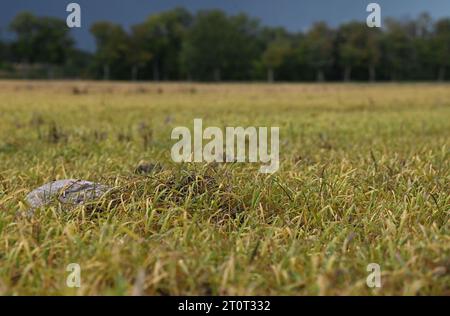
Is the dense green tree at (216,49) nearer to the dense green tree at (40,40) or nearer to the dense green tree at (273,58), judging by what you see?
the dense green tree at (273,58)

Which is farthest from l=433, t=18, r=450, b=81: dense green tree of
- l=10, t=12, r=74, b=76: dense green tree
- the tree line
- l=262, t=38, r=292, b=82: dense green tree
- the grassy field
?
the grassy field

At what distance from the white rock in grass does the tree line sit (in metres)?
103

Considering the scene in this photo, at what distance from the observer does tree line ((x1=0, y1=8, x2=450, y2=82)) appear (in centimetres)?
11231

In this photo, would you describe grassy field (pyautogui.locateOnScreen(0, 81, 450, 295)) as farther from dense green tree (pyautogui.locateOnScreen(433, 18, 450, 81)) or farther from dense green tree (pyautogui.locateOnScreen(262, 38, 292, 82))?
dense green tree (pyautogui.locateOnScreen(433, 18, 450, 81))

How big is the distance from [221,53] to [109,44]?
2458cm

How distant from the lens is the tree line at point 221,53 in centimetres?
11231

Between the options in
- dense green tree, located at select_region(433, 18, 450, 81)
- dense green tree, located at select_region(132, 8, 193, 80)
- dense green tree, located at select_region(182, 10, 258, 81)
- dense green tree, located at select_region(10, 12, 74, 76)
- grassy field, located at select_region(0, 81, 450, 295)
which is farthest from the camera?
dense green tree, located at select_region(433, 18, 450, 81)

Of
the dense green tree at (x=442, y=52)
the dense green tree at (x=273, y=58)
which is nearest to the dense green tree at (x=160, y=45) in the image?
the dense green tree at (x=273, y=58)

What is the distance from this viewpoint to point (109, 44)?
113750 millimetres

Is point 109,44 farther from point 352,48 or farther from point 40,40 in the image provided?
point 352,48

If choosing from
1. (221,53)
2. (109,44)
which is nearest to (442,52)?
(221,53)

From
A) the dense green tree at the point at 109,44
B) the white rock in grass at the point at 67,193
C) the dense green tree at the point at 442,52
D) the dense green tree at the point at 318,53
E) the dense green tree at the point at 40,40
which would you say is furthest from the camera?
the dense green tree at the point at 442,52

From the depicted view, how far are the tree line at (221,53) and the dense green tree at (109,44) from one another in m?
0.21

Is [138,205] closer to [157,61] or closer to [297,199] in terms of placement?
[297,199]
